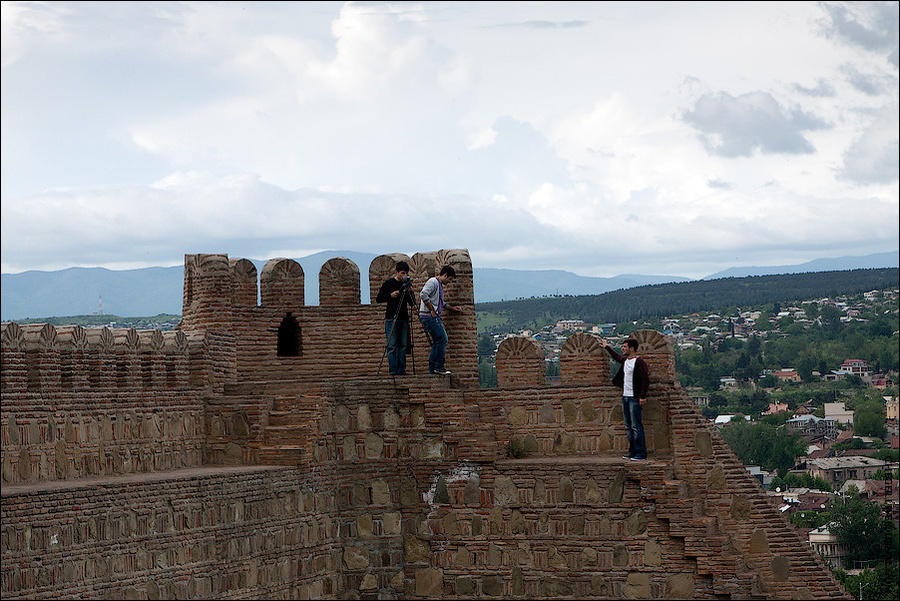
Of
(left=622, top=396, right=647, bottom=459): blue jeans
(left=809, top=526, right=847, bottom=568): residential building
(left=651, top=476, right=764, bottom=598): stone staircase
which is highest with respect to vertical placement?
(left=622, top=396, right=647, bottom=459): blue jeans

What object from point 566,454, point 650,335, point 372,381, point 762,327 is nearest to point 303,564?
point 372,381

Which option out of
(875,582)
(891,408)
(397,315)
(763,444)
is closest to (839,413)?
(891,408)

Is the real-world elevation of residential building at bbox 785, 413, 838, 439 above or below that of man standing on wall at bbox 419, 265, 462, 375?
below

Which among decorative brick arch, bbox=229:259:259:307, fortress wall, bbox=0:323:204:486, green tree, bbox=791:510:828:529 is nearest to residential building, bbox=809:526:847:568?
green tree, bbox=791:510:828:529

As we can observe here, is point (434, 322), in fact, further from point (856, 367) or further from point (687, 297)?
point (687, 297)

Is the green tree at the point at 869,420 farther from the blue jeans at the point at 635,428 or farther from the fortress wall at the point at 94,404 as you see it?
the fortress wall at the point at 94,404

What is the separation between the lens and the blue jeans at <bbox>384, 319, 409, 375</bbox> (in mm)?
15789

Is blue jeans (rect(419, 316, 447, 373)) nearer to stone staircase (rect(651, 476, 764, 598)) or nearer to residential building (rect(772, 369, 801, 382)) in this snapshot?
stone staircase (rect(651, 476, 764, 598))

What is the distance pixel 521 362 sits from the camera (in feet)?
51.3

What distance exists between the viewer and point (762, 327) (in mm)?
80938

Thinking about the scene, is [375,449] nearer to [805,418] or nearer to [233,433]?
[233,433]

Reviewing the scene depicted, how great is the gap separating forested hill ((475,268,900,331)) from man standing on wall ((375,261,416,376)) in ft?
189

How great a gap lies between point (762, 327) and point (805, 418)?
1704cm

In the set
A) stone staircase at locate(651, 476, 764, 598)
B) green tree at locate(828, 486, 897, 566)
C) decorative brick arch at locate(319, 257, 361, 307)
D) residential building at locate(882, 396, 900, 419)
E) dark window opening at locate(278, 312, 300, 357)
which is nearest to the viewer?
stone staircase at locate(651, 476, 764, 598)
